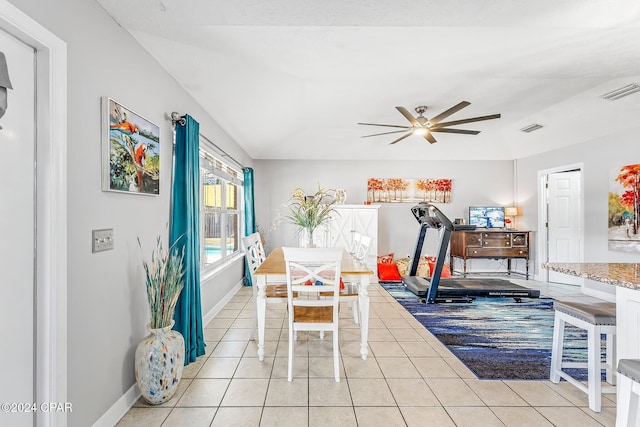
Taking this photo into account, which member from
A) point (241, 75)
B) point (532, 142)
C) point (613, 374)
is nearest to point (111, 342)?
point (241, 75)

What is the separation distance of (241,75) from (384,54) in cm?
128

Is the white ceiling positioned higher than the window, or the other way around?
the white ceiling

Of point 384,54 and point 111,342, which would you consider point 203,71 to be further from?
point 111,342

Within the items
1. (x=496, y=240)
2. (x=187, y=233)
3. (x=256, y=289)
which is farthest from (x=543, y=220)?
(x=187, y=233)

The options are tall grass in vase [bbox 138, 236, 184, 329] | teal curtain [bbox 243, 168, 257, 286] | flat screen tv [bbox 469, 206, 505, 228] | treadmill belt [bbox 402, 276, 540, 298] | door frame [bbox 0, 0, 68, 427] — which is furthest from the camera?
flat screen tv [bbox 469, 206, 505, 228]

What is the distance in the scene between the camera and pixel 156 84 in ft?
7.54

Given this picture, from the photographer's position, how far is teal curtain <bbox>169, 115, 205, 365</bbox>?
2477 mm

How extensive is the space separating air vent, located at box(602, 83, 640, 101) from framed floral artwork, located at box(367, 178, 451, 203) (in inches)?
114

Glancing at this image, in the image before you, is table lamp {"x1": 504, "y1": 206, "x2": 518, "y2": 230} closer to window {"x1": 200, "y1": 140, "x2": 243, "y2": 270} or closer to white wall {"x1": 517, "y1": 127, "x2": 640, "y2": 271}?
white wall {"x1": 517, "y1": 127, "x2": 640, "y2": 271}

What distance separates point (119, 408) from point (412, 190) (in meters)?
5.79

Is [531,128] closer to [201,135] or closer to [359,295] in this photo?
[359,295]

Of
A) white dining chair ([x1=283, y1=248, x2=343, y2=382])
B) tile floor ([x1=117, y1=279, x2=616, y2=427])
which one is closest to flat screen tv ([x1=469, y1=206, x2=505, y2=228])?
tile floor ([x1=117, y1=279, x2=616, y2=427])

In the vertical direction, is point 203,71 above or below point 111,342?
above

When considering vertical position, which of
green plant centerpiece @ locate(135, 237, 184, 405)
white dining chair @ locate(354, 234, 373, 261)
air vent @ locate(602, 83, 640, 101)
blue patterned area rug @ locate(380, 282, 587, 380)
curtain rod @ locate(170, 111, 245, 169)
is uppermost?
air vent @ locate(602, 83, 640, 101)
